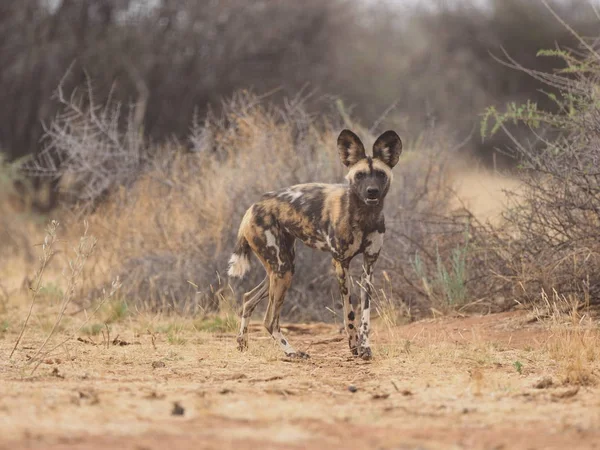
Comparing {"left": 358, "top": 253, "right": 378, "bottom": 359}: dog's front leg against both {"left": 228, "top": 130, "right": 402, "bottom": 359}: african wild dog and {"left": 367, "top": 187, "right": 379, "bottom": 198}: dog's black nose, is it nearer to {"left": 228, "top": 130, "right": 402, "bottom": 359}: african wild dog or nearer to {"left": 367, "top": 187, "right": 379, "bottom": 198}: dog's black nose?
{"left": 228, "top": 130, "right": 402, "bottom": 359}: african wild dog

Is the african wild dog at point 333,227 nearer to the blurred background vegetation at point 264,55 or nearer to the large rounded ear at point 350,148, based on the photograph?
the large rounded ear at point 350,148

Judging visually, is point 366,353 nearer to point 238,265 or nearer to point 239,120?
point 238,265

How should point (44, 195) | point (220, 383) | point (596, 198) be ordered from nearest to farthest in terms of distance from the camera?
1. point (220, 383)
2. point (596, 198)
3. point (44, 195)

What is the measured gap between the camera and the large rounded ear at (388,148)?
20.2 feet

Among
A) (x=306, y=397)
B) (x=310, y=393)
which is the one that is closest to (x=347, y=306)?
(x=310, y=393)

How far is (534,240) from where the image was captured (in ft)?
23.7

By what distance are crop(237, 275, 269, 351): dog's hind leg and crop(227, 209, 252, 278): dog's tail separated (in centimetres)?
18

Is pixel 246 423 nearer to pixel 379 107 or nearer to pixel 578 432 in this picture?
pixel 578 432

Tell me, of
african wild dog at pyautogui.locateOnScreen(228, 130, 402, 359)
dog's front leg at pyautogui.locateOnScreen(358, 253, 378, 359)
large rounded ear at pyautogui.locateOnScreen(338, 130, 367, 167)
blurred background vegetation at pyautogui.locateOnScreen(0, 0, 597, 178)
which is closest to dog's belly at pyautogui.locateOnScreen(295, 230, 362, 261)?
african wild dog at pyautogui.locateOnScreen(228, 130, 402, 359)

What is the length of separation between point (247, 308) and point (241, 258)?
366 mm

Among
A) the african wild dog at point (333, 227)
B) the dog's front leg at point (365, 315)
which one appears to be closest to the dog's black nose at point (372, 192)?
the african wild dog at point (333, 227)

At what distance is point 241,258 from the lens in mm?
6691

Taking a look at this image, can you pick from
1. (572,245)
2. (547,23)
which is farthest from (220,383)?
(547,23)

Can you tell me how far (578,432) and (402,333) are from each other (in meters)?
3.42
